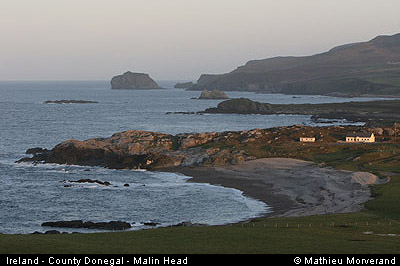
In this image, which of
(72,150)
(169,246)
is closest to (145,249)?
(169,246)

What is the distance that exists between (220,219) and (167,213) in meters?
6.88

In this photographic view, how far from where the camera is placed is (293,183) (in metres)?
86.9

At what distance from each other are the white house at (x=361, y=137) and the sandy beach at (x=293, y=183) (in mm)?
20783

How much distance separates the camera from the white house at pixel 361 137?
117 metres

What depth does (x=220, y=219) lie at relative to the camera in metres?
66.1

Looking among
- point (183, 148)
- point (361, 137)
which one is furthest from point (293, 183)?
point (361, 137)

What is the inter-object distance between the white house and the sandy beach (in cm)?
2078

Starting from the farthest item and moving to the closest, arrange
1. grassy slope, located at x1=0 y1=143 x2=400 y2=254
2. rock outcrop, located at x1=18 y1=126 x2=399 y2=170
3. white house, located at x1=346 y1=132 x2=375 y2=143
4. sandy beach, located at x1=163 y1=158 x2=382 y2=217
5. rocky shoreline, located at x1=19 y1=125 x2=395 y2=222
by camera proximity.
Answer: white house, located at x1=346 y1=132 x2=375 y2=143 → rock outcrop, located at x1=18 y1=126 x2=399 y2=170 → rocky shoreline, located at x1=19 y1=125 x2=395 y2=222 → sandy beach, located at x1=163 y1=158 x2=382 y2=217 → grassy slope, located at x1=0 y1=143 x2=400 y2=254

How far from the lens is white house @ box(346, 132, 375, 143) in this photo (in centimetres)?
11731

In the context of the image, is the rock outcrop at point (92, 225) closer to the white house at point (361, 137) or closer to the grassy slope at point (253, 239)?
the grassy slope at point (253, 239)
